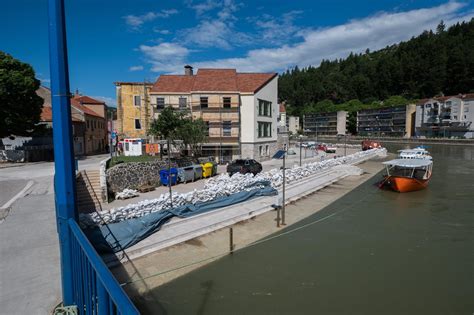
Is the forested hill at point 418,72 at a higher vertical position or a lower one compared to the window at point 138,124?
higher

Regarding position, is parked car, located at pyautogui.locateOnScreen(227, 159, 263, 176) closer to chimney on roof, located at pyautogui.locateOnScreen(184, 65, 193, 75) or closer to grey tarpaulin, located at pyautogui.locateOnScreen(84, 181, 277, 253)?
grey tarpaulin, located at pyautogui.locateOnScreen(84, 181, 277, 253)

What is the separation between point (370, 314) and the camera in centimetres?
991

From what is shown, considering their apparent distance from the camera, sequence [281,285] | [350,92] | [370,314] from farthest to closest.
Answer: [350,92]
[281,285]
[370,314]

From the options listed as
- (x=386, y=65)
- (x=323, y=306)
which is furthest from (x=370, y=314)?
(x=386, y=65)

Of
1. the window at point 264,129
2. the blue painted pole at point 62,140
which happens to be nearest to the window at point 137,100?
the window at point 264,129

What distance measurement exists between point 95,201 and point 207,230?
7850mm

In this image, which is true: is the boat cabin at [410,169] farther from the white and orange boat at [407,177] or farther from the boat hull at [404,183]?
the boat hull at [404,183]

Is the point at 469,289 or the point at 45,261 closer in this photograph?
the point at 45,261

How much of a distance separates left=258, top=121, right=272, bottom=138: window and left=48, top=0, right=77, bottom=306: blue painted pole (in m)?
38.2

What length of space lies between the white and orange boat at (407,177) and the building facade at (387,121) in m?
110

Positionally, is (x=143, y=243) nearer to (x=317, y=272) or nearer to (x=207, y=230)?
(x=207, y=230)

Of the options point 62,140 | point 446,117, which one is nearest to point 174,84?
point 62,140

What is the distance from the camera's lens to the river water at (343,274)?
10297 mm

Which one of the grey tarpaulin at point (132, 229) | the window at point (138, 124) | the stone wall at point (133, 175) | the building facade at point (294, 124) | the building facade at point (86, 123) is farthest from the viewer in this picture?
the building facade at point (294, 124)
